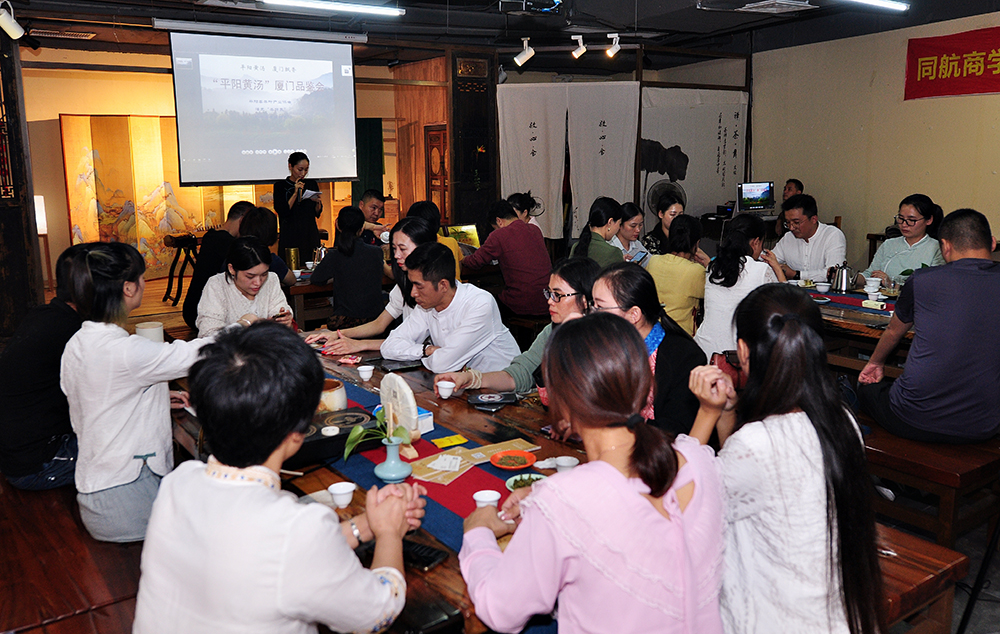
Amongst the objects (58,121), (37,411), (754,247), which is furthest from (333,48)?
(37,411)

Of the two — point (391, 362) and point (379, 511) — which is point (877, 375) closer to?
point (391, 362)

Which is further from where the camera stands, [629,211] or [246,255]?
[629,211]

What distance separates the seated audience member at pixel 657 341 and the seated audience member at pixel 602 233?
2696 mm

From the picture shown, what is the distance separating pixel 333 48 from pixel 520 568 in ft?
22.8

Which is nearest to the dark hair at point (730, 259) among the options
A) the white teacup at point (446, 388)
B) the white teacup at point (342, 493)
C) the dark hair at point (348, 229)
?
the white teacup at point (446, 388)

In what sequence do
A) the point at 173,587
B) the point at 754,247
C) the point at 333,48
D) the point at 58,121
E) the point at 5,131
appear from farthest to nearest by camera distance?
the point at 58,121 → the point at 333,48 → the point at 5,131 → the point at 754,247 → the point at 173,587

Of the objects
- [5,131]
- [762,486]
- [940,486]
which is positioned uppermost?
[5,131]

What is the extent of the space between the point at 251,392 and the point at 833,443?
1.21m

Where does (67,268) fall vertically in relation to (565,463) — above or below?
above

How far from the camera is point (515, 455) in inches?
88.2

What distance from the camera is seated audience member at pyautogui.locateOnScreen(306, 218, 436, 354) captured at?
3738mm

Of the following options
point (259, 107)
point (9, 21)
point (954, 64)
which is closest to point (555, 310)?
point (9, 21)

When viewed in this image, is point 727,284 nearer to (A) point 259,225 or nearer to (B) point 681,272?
(B) point 681,272

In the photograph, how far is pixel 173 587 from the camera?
1.30 m
